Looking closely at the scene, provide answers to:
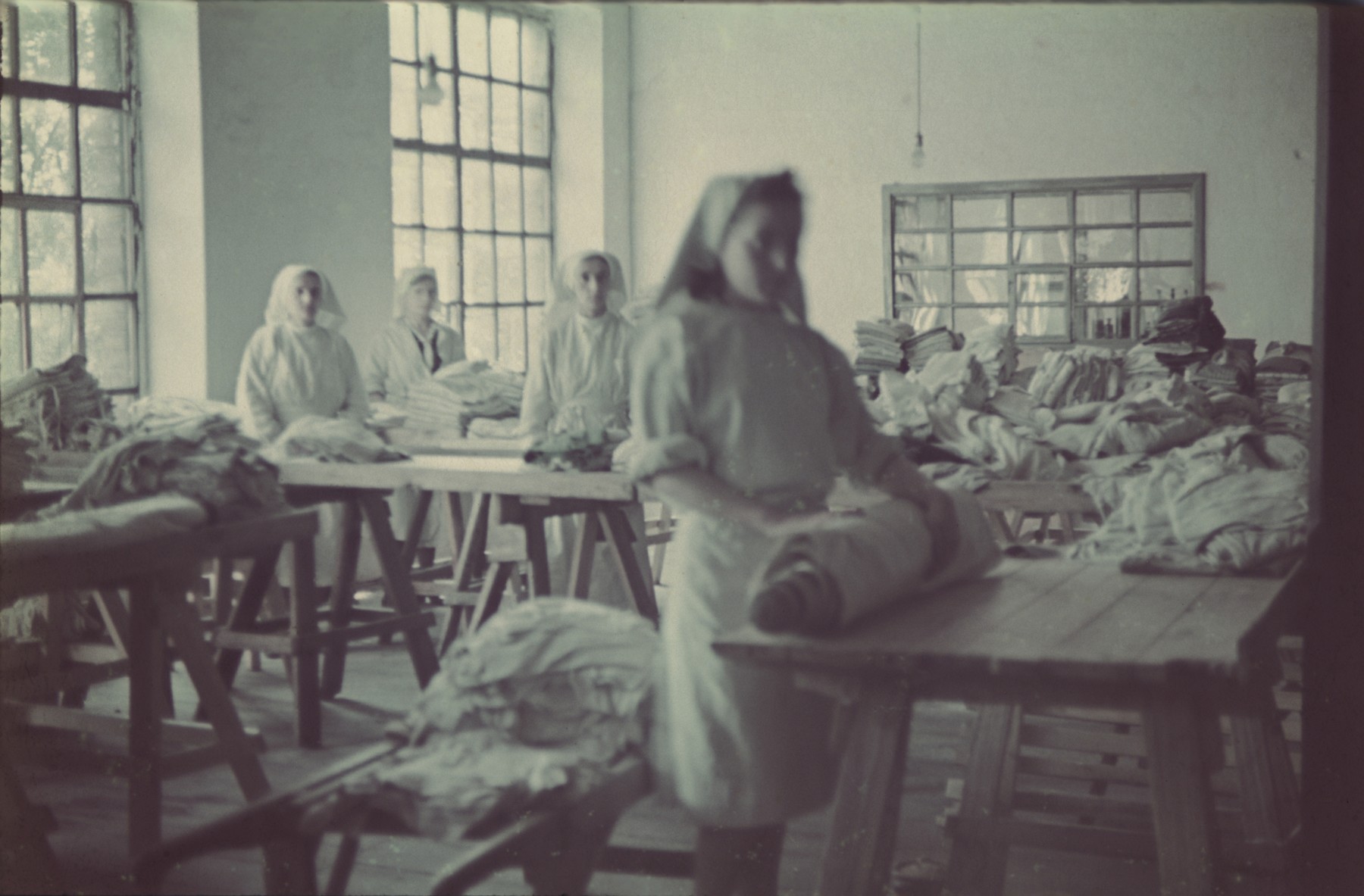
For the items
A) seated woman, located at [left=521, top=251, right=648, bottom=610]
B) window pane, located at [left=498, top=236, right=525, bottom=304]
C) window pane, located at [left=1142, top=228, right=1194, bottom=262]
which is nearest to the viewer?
seated woman, located at [left=521, top=251, right=648, bottom=610]

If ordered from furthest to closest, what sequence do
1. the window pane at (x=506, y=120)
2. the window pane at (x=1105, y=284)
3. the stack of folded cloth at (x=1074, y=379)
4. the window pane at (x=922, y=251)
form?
1. the window pane at (x=1105, y=284)
2. the window pane at (x=922, y=251)
3. the stack of folded cloth at (x=1074, y=379)
4. the window pane at (x=506, y=120)

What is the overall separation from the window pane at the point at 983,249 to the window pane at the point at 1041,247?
6 cm

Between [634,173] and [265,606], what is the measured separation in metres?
2.84

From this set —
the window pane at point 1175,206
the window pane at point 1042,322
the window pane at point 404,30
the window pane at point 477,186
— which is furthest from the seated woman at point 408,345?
the window pane at point 1175,206

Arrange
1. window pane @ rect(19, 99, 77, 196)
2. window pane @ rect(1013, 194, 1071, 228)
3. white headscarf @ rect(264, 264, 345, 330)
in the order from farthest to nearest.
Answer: window pane @ rect(1013, 194, 1071, 228) → white headscarf @ rect(264, 264, 345, 330) → window pane @ rect(19, 99, 77, 196)

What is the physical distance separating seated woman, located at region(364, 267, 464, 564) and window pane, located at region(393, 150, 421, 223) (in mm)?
250

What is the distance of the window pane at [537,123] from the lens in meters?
2.44

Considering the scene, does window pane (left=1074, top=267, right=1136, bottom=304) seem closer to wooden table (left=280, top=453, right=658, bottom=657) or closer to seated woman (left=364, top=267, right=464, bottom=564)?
seated woman (left=364, top=267, right=464, bottom=564)

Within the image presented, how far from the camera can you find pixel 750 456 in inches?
64.9

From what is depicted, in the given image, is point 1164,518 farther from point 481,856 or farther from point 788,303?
point 481,856

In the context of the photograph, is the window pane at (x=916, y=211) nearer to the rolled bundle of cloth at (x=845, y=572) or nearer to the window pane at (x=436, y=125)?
the window pane at (x=436, y=125)

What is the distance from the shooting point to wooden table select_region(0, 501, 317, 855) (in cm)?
199

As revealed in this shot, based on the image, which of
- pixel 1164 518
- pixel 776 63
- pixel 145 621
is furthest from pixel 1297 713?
pixel 145 621

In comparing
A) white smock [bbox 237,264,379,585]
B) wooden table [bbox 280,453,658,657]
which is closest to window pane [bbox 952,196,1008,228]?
white smock [bbox 237,264,379,585]
